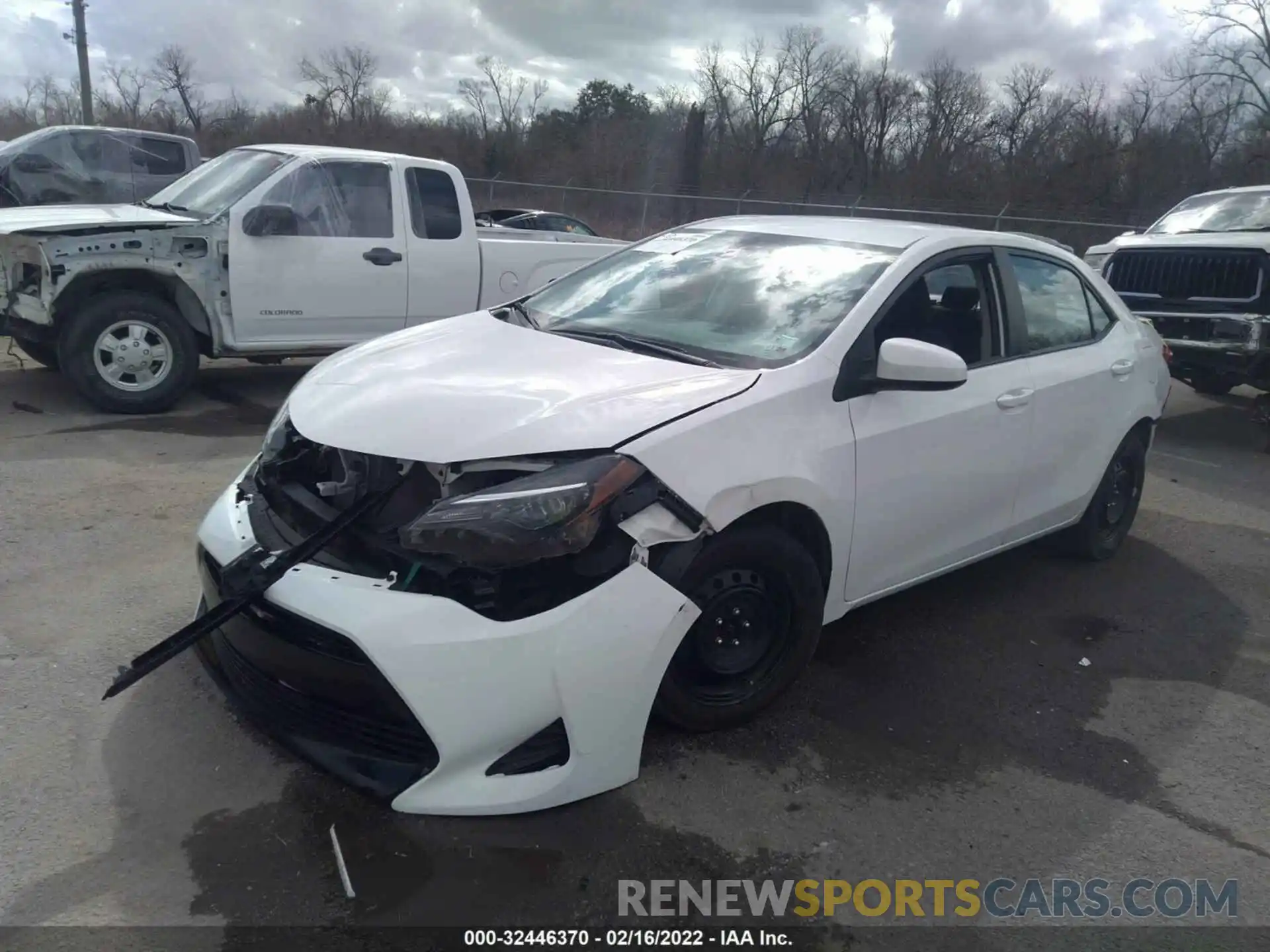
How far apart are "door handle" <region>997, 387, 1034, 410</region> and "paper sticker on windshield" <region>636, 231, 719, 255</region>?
1461 millimetres

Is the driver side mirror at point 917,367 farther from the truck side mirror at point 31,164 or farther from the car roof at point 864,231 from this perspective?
the truck side mirror at point 31,164

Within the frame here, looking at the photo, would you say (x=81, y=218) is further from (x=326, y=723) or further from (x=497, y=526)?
(x=497, y=526)

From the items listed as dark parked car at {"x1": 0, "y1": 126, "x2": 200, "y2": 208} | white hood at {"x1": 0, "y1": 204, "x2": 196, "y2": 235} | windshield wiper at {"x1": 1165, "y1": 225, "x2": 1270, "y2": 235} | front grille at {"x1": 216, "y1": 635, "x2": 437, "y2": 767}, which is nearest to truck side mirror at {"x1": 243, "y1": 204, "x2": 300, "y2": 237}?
white hood at {"x1": 0, "y1": 204, "x2": 196, "y2": 235}

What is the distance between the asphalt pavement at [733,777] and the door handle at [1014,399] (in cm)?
104

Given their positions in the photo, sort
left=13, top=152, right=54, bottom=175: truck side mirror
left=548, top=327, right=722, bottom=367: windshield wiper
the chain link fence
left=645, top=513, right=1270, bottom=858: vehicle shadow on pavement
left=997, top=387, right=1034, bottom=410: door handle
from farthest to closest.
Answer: the chain link fence
left=13, top=152, right=54, bottom=175: truck side mirror
left=997, top=387, right=1034, bottom=410: door handle
left=548, top=327, right=722, bottom=367: windshield wiper
left=645, top=513, right=1270, bottom=858: vehicle shadow on pavement

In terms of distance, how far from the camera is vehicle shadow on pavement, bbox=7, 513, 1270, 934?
99.0 inches

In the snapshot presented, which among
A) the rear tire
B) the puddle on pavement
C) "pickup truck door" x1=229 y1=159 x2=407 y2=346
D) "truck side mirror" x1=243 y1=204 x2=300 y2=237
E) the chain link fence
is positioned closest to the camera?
the puddle on pavement

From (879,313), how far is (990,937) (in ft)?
6.84

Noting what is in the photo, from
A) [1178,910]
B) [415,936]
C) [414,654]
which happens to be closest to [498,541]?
[414,654]

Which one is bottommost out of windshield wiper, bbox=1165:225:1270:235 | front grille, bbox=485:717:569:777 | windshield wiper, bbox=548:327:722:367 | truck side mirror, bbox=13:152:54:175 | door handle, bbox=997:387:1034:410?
front grille, bbox=485:717:569:777

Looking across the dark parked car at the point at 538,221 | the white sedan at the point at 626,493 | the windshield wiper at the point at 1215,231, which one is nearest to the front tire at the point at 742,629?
the white sedan at the point at 626,493

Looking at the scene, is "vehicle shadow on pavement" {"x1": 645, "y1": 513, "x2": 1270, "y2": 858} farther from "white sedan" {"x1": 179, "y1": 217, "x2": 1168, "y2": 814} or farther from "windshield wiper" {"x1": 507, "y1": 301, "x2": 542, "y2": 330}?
"windshield wiper" {"x1": 507, "y1": 301, "x2": 542, "y2": 330}

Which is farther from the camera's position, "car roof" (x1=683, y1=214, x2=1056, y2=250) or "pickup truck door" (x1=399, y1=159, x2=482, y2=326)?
"pickup truck door" (x1=399, y1=159, x2=482, y2=326)

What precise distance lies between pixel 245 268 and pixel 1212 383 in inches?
344
